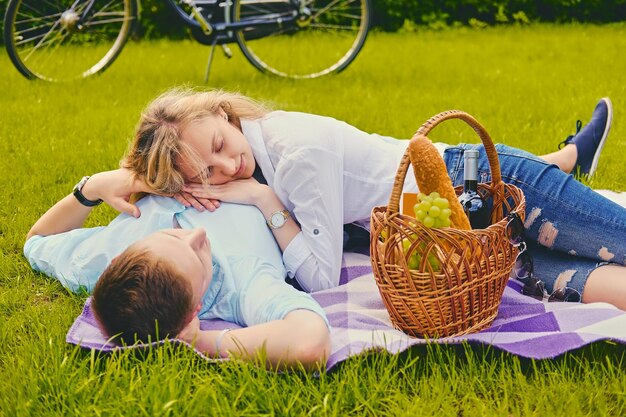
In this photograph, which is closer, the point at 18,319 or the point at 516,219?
the point at 516,219

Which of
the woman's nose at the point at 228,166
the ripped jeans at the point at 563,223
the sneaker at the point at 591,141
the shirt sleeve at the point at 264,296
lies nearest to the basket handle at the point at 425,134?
the ripped jeans at the point at 563,223

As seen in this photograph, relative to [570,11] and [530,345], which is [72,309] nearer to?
[530,345]

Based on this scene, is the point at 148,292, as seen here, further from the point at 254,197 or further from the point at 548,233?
the point at 548,233

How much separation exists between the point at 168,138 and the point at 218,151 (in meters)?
0.17

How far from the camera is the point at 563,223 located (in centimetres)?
272

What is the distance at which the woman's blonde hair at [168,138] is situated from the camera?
104 inches

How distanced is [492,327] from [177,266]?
951mm

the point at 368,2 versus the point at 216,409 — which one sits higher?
the point at 368,2

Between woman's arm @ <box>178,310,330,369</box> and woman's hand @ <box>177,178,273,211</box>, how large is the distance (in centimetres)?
60

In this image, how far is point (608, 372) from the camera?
213cm

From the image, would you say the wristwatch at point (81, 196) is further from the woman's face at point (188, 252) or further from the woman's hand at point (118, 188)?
the woman's face at point (188, 252)

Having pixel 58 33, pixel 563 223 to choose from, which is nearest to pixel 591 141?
pixel 563 223

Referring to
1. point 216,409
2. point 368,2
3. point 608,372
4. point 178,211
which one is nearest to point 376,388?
point 216,409

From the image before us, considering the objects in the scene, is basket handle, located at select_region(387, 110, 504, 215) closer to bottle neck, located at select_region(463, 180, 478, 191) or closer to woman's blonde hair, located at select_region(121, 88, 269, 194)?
bottle neck, located at select_region(463, 180, 478, 191)
